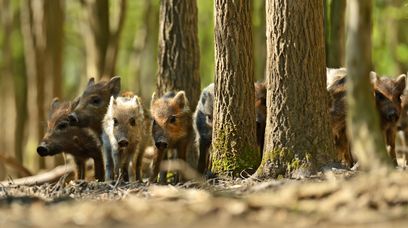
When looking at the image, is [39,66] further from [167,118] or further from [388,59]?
[388,59]

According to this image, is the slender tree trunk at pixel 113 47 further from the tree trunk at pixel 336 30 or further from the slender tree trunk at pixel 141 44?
the tree trunk at pixel 336 30

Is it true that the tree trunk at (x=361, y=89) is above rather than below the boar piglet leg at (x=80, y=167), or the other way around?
above

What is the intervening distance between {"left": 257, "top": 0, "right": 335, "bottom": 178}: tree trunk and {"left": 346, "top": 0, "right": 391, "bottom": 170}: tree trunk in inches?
131

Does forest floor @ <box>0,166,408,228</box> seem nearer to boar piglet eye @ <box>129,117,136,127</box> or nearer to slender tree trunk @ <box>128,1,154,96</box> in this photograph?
boar piglet eye @ <box>129,117,136,127</box>

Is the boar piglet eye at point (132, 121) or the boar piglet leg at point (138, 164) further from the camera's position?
the boar piglet leg at point (138, 164)

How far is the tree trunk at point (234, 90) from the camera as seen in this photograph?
1284cm

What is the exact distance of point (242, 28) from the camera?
42.3 ft

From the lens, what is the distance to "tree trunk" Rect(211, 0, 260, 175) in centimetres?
1284

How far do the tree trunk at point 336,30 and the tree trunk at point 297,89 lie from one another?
4431 mm

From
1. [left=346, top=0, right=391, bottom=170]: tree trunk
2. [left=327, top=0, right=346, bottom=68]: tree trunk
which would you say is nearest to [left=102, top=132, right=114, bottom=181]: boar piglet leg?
[left=327, top=0, right=346, bottom=68]: tree trunk

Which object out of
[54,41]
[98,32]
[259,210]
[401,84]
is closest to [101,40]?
[98,32]

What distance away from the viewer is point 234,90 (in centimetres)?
1285

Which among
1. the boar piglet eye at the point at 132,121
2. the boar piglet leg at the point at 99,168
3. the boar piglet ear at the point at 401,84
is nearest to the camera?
the boar piglet eye at the point at 132,121

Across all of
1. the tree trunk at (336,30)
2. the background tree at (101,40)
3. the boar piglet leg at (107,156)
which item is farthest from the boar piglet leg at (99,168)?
the background tree at (101,40)
